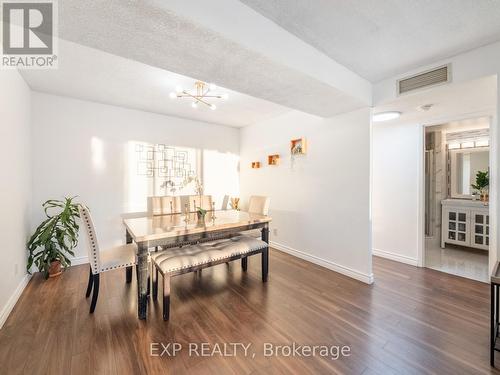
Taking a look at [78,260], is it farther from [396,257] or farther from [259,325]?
[396,257]

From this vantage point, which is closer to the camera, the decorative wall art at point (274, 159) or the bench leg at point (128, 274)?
the bench leg at point (128, 274)

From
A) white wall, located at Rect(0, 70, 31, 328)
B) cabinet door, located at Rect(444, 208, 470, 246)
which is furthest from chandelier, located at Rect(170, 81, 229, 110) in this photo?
cabinet door, located at Rect(444, 208, 470, 246)

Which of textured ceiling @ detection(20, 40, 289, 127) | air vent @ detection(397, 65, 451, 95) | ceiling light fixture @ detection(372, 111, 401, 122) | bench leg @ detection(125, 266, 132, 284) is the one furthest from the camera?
ceiling light fixture @ detection(372, 111, 401, 122)

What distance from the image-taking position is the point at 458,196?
3992 mm

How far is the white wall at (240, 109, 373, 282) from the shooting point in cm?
282

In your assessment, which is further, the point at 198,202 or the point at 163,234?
the point at 198,202

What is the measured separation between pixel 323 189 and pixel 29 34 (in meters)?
3.62

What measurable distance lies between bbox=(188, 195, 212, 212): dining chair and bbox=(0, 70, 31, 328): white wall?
2038 mm

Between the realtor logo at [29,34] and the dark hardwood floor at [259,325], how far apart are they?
2314 mm

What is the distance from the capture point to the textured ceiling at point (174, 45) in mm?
1251

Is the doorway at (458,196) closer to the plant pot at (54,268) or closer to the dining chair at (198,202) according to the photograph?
the dining chair at (198,202)

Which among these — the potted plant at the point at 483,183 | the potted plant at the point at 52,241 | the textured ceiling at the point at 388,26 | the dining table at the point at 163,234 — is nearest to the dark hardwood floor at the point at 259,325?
the potted plant at the point at 52,241

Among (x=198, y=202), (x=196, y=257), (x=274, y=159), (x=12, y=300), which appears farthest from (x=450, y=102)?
(x=12, y=300)

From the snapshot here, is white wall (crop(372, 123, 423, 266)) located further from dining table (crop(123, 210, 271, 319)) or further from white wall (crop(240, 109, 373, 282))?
dining table (crop(123, 210, 271, 319))
